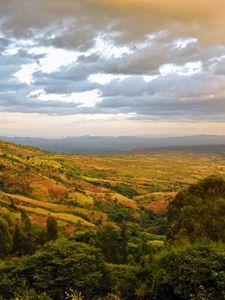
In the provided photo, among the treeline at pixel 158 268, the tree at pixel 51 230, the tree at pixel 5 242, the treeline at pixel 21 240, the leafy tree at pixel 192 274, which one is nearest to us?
the leafy tree at pixel 192 274

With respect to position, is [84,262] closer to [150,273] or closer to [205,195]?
[150,273]

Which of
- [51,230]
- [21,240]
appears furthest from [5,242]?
[51,230]

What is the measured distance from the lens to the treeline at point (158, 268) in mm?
35281

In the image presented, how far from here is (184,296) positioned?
34500 mm

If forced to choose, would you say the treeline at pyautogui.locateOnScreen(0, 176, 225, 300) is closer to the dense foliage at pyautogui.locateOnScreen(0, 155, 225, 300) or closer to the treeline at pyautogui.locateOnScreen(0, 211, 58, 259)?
the dense foliage at pyautogui.locateOnScreen(0, 155, 225, 300)

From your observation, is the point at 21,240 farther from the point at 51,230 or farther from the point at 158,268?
the point at 158,268

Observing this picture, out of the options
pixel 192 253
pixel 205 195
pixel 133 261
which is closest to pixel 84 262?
pixel 192 253

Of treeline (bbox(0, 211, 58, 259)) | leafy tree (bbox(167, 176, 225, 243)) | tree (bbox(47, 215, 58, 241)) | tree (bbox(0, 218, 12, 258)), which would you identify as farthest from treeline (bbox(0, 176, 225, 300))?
tree (bbox(47, 215, 58, 241))

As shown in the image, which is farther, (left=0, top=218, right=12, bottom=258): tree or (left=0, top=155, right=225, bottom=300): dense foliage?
(left=0, top=218, right=12, bottom=258): tree

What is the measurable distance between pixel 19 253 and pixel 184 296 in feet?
215

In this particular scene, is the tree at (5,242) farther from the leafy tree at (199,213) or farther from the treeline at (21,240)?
the leafy tree at (199,213)

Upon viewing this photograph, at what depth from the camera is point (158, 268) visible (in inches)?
1566

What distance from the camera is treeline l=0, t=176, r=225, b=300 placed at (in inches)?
1389

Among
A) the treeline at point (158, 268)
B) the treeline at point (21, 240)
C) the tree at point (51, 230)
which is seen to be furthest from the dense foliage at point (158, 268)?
the tree at point (51, 230)
